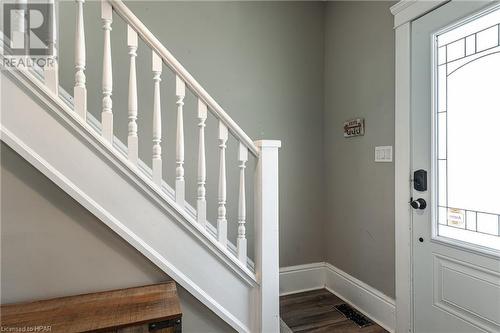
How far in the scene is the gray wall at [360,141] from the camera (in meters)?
1.97

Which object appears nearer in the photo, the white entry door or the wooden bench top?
the wooden bench top

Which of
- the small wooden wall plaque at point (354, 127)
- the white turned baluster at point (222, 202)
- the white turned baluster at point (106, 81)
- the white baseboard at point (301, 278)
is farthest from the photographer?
the white baseboard at point (301, 278)

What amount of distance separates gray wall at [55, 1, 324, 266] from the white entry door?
1.02 metres

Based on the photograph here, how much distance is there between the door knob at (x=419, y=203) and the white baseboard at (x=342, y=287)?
752mm

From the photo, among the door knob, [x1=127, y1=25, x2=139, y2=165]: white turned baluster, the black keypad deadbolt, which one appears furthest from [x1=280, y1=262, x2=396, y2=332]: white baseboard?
[x1=127, y1=25, x2=139, y2=165]: white turned baluster

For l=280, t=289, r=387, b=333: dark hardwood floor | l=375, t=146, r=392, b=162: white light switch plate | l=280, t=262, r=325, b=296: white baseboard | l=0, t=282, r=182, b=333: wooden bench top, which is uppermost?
l=375, t=146, r=392, b=162: white light switch plate

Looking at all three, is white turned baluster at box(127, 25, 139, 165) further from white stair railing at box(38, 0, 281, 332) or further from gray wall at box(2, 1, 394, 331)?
gray wall at box(2, 1, 394, 331)

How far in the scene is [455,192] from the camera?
1.54 meters

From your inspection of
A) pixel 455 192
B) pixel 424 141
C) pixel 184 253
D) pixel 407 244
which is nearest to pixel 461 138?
pixel 424 141

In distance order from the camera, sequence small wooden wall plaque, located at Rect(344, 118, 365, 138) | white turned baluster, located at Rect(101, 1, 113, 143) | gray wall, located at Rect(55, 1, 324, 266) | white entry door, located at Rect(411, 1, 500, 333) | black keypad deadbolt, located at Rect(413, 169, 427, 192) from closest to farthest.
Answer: white turned baluster, located at Rect(101, 1, 113, 143) < white entry door, located at Rect(411, 1, 500, 333) < black keypad deadbolt, located at Rect(413, 169, 427, 192) < gray wall, located at Rect(55, 1, 324, 266) < small wooden wall plaque, located at Rect(344, 118, 365, 138)

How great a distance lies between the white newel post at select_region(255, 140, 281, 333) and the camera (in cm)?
153

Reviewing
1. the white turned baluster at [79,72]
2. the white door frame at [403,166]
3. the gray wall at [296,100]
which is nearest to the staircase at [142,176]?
the white turned baluster at [79,72]

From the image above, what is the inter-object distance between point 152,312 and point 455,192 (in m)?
1.78

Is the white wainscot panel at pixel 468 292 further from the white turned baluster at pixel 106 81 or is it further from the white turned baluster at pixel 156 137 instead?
the white turned baluster at pixel 106 81
